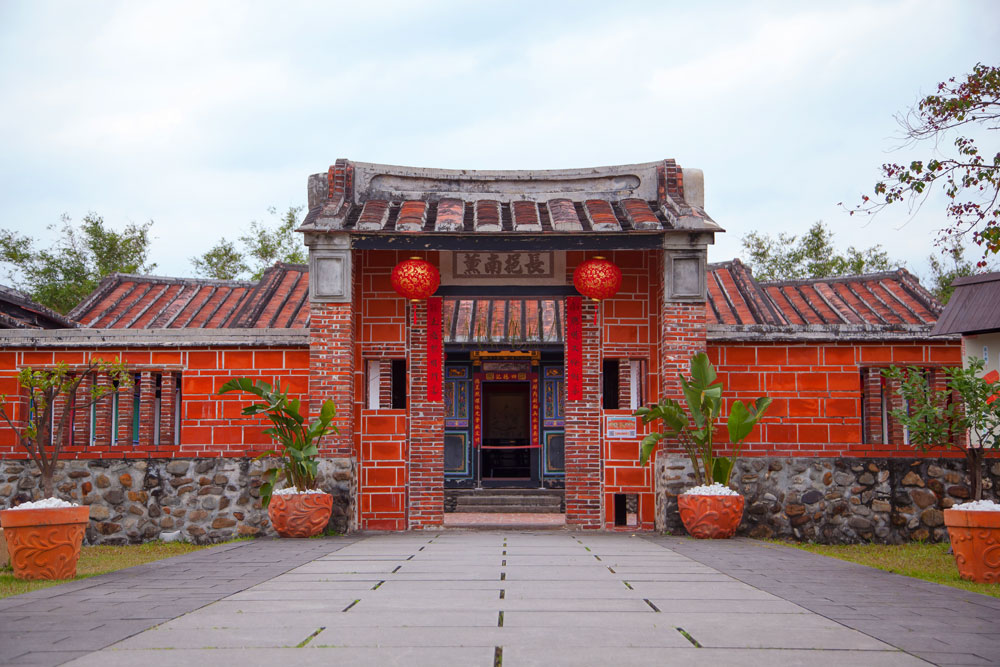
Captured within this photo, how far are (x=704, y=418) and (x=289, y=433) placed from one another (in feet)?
13.2

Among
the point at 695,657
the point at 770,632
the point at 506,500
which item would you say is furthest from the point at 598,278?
the point at 695,657

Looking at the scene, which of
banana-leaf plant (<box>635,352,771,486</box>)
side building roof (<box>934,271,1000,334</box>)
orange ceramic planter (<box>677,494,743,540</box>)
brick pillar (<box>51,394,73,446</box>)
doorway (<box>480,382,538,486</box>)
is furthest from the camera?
doorway (<box>480,382,538,486</box>)

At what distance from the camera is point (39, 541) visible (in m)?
5.79

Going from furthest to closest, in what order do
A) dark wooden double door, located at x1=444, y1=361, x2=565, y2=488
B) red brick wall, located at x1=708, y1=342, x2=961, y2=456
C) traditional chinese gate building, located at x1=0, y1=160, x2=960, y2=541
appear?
1. dark wooden double door, located at x1=444, y1=361, x2=565, y2=488
2. red brick wall, located at x1=708, y1=342, x2=961, y2=456
3. traditional chinese gate building, located at x1=0, y1=160, x2=960, y2=541

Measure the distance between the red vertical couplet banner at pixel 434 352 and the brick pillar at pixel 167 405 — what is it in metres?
2.74

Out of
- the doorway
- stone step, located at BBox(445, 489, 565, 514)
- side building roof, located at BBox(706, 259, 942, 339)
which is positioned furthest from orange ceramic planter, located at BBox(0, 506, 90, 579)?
the doorway

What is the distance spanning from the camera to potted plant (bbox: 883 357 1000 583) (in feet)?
18.9

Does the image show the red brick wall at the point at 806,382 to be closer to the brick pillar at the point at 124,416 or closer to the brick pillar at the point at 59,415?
the brick pillar at the point at 124,416

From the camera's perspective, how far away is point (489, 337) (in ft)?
46.0

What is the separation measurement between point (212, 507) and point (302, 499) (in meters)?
1.19

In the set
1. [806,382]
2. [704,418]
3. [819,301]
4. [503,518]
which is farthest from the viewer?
[503,518]

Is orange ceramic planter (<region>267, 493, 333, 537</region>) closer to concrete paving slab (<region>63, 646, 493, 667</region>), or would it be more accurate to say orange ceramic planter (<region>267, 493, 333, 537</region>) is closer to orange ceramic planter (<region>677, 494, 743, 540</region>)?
orange ceramic planter (<region>677, 494, 743, 540</region>)

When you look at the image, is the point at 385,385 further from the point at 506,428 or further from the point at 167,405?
the point at 506,428

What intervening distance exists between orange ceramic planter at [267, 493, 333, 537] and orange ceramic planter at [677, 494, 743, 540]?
345cm
